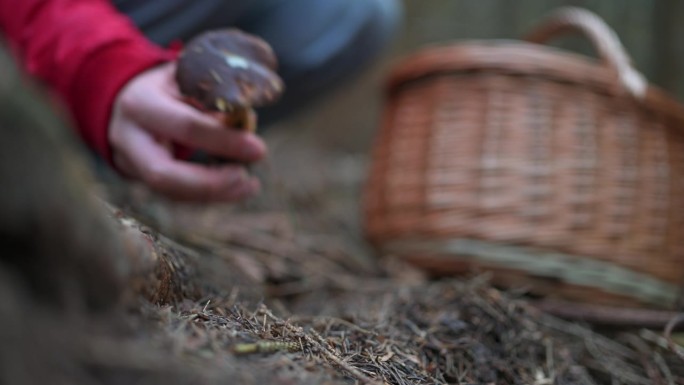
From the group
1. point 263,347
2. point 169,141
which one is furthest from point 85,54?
point 263,347

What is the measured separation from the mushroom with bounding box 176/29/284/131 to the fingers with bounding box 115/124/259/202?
0.15 meters

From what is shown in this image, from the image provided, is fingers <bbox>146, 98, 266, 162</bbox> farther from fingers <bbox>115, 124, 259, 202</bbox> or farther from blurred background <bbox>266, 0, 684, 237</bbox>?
blurred background <bbox>266, 0, 684, 237</bbox>

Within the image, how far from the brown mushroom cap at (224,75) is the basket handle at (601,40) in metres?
0.85

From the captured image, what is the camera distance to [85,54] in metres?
1.05

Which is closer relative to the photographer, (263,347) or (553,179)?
(263,347)

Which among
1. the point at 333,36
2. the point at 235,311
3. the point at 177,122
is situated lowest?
the point at 235,311

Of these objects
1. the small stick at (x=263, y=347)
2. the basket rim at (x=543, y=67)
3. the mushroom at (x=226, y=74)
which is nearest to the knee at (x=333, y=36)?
the basket rim at (x=543, y=67)

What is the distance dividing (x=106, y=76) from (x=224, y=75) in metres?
0.27

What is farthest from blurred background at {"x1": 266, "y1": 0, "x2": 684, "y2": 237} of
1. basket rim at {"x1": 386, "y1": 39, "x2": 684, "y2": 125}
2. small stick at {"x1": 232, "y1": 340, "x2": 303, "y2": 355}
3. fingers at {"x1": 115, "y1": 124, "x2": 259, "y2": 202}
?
small stick at {"x1": 232, "y1": 340, "x2": 303, "y2": 355}

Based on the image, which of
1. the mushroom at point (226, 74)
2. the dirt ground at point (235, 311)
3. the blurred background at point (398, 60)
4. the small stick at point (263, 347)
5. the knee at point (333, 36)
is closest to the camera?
the dirt ground at point (235, 311)

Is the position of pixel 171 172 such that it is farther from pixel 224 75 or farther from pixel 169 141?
pixel 224 75

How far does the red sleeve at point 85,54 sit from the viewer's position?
104 centimetres

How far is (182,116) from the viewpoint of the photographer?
37.8 inches

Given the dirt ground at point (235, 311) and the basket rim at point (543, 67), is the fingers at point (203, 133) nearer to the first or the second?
the dirt ground at point (235, 311)
